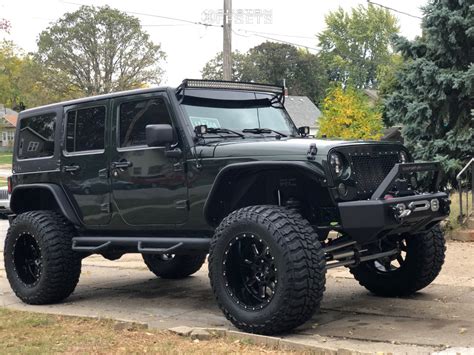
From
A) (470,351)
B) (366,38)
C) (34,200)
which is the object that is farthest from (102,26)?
(470,351)

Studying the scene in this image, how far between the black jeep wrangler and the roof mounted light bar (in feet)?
0.05

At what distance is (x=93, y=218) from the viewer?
23.3 feet

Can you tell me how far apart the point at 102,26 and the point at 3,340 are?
2266 inches

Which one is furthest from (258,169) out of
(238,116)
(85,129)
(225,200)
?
(85,129)

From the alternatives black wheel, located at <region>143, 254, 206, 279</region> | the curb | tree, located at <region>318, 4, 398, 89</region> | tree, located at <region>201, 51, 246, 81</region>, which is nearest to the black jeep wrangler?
the curb

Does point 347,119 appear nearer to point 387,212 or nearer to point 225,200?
point 225,200

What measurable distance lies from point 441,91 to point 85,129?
7.04 m

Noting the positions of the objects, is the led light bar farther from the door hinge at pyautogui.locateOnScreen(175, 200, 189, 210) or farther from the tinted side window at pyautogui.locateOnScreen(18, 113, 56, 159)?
the tinted side window at pyautogui.locateOnScreen(18, 113, 56, 159)

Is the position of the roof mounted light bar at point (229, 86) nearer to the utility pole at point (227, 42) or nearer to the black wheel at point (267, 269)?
the black wheel at point (267, 269)

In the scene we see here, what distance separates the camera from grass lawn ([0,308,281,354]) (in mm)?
5198

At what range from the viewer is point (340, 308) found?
6723mm

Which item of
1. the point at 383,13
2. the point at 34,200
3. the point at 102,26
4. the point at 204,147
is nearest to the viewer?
the point at 204,147

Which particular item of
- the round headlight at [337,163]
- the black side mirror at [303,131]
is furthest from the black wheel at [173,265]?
the round headlight at [337,163]

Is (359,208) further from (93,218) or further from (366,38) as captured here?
(366,38)
